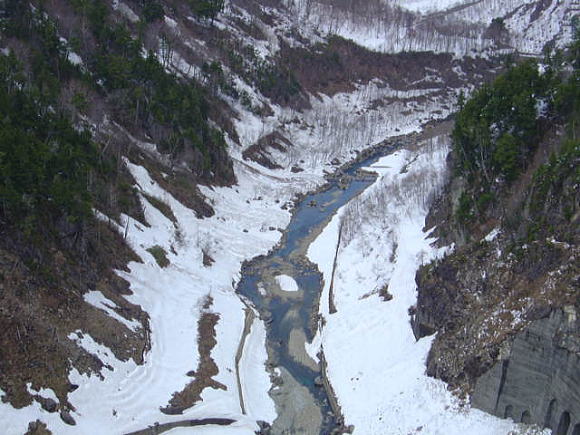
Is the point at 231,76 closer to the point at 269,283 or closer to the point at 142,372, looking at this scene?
the point at 269,283

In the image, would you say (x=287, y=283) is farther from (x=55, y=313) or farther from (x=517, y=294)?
(x=517, y=294)

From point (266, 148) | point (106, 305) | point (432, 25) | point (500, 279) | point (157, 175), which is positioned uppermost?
point (432, 25)

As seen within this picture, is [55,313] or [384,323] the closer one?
[55,313]

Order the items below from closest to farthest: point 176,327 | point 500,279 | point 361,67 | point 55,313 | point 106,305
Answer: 1. point 55,313
2. point 500,279
3. point 106,305
4. point 176,327
5. point 361,67

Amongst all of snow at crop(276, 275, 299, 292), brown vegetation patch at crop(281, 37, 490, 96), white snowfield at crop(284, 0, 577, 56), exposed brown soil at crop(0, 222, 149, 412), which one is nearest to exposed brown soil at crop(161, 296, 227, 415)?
exposed brown soil at crop(0, 222, 149, 412)

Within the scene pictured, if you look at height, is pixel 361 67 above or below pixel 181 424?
above

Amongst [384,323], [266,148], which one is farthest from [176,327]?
[266,148]
